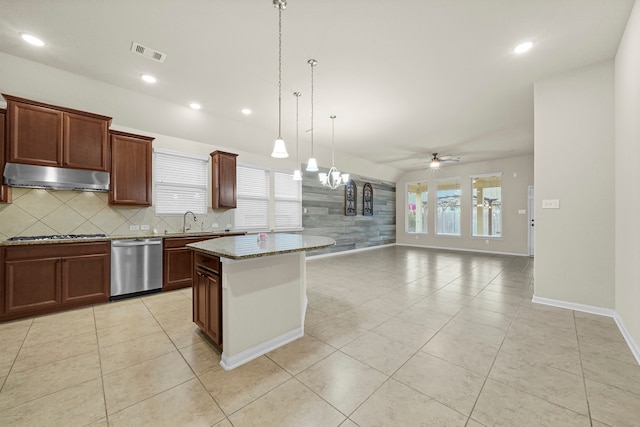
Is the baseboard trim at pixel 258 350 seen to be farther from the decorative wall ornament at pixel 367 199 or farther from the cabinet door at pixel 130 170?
the decorative wall ornament at pixel 367 199

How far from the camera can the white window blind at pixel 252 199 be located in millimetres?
5434

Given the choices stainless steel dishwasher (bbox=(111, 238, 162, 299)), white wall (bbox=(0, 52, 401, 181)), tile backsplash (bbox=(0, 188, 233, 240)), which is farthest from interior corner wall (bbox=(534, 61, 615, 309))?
tile backsplash (bbox=(0, 188, 233, 240))

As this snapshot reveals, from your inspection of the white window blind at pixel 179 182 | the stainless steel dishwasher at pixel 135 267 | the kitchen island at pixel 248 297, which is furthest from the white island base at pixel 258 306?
the white window blind at pixel 179 182

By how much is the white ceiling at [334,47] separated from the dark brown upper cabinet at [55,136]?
604mm

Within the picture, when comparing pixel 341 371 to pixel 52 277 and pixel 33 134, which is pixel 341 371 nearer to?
pixel 52 277

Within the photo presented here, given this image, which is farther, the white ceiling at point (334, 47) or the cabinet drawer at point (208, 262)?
the white ceiling at point (334, 47)

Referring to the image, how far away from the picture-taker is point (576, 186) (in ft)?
10.1

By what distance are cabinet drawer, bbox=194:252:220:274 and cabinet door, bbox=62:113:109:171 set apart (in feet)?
7.98

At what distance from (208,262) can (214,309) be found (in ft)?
1.34

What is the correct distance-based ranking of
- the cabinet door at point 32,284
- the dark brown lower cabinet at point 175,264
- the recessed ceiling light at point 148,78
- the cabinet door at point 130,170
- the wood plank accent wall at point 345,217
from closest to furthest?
the cabinet door at point 32,284
the recessed ceiling light at point 148,78
the cabinet door at point 130,170
the dark brown lower cabinet at point 175,264
the wood plank accent wall at point 345,217

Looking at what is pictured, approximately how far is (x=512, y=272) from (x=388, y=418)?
5.18m

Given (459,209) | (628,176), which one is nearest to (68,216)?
(628,176)

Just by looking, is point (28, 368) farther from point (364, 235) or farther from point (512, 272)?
point (364, 235)

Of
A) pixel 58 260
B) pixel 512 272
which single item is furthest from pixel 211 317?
pixel 512 272
